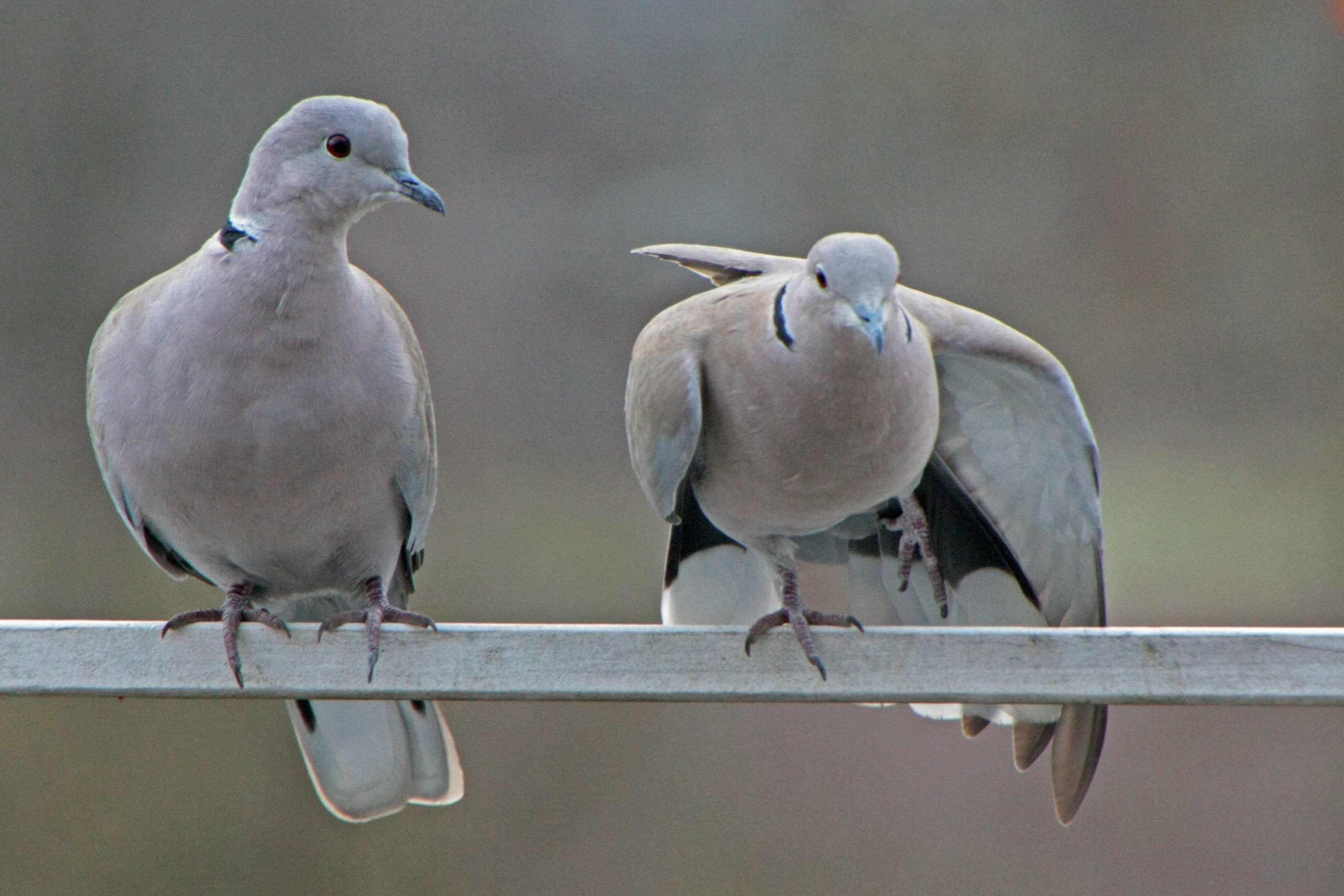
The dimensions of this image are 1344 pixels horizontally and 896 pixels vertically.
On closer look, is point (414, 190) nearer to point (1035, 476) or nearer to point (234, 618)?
point (234, 618)

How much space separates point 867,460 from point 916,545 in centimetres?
32

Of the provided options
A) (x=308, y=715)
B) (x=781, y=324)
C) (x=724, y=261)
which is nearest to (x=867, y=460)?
(x=781, y=324)

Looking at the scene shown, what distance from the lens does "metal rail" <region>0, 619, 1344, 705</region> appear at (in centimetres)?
113

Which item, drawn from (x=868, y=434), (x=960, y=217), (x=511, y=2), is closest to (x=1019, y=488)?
(x=868, y=434)

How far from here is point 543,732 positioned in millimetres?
3266

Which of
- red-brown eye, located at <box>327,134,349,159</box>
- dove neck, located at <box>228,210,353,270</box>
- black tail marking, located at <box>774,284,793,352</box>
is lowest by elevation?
black tail marking, located at <box>774,284,793,352</box>

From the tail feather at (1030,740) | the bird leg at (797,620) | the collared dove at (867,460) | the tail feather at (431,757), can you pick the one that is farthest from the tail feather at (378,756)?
the tail feather at (1030,740)

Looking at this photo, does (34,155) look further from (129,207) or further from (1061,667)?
(1061,667)

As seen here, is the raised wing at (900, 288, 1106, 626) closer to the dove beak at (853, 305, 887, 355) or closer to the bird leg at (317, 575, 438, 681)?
the dove beak at (853, 305, 887, 355)

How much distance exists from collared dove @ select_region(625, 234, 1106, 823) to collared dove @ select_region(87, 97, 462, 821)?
278 mm

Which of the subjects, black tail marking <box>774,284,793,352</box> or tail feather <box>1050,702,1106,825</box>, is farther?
tail feather <box>1050,702,1106,825</box>

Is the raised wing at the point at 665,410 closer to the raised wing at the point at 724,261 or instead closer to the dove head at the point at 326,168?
the raised wing at the point at 724,261

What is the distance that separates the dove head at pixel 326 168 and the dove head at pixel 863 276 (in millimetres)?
368

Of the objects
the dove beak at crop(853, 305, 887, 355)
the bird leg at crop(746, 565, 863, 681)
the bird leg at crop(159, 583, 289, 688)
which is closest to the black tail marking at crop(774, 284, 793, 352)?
the dove beak at crop(853, 305, 887, 355)
